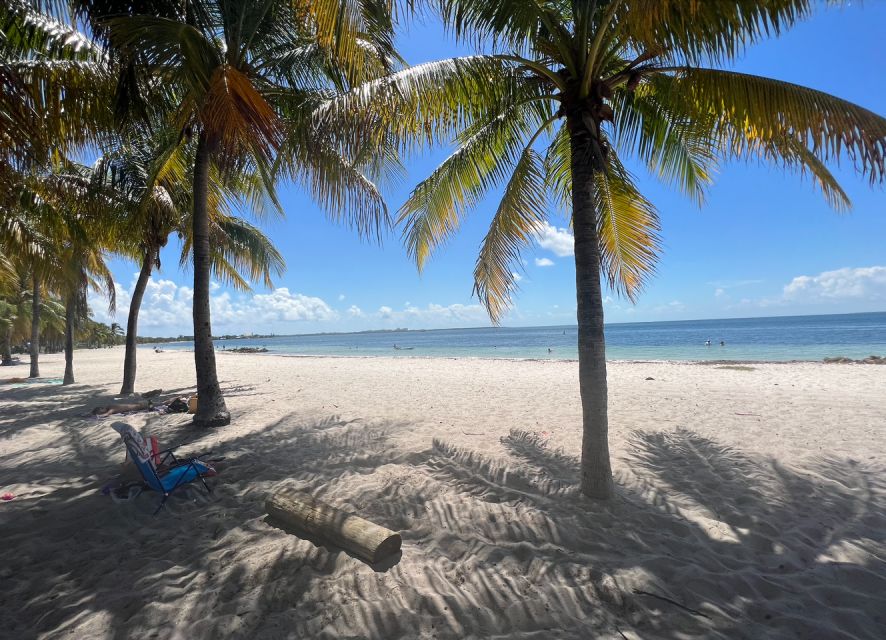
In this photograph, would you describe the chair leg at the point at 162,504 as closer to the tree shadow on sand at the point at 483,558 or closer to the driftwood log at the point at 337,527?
the tree shadow on sand at the point at 483,558

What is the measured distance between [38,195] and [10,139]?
5.71m

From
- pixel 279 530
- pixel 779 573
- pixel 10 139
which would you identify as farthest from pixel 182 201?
pixel 779 573

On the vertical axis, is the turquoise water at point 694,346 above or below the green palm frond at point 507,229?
below

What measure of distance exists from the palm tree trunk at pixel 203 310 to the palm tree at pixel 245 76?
0.05ft

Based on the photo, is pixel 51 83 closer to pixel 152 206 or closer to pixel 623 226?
pixel 152 206

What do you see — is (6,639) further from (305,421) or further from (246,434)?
(305,421)

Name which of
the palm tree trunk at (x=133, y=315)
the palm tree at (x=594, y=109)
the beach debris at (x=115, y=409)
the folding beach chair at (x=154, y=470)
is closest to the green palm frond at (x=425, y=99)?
the palm tree at (x=594, y=109)

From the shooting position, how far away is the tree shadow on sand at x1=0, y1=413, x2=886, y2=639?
2244 mm

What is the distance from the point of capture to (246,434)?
6.00 metres

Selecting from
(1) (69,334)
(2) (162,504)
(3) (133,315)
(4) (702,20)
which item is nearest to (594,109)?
(4) (702,20)

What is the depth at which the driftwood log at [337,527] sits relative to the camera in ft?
8.98

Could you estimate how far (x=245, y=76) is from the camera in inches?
146

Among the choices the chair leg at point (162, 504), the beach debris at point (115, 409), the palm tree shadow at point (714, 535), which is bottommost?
the palm tree shadow at point (714, 535)

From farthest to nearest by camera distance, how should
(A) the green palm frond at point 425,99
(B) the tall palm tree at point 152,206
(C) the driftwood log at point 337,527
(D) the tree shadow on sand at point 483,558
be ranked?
1. (B) the tall palm tree at point 152,206
2. (A) the green palm frond at point 425,99
3. (C) the driftwood log at point 337,527
4. (D) the tree shadow on sand at point 483,558
